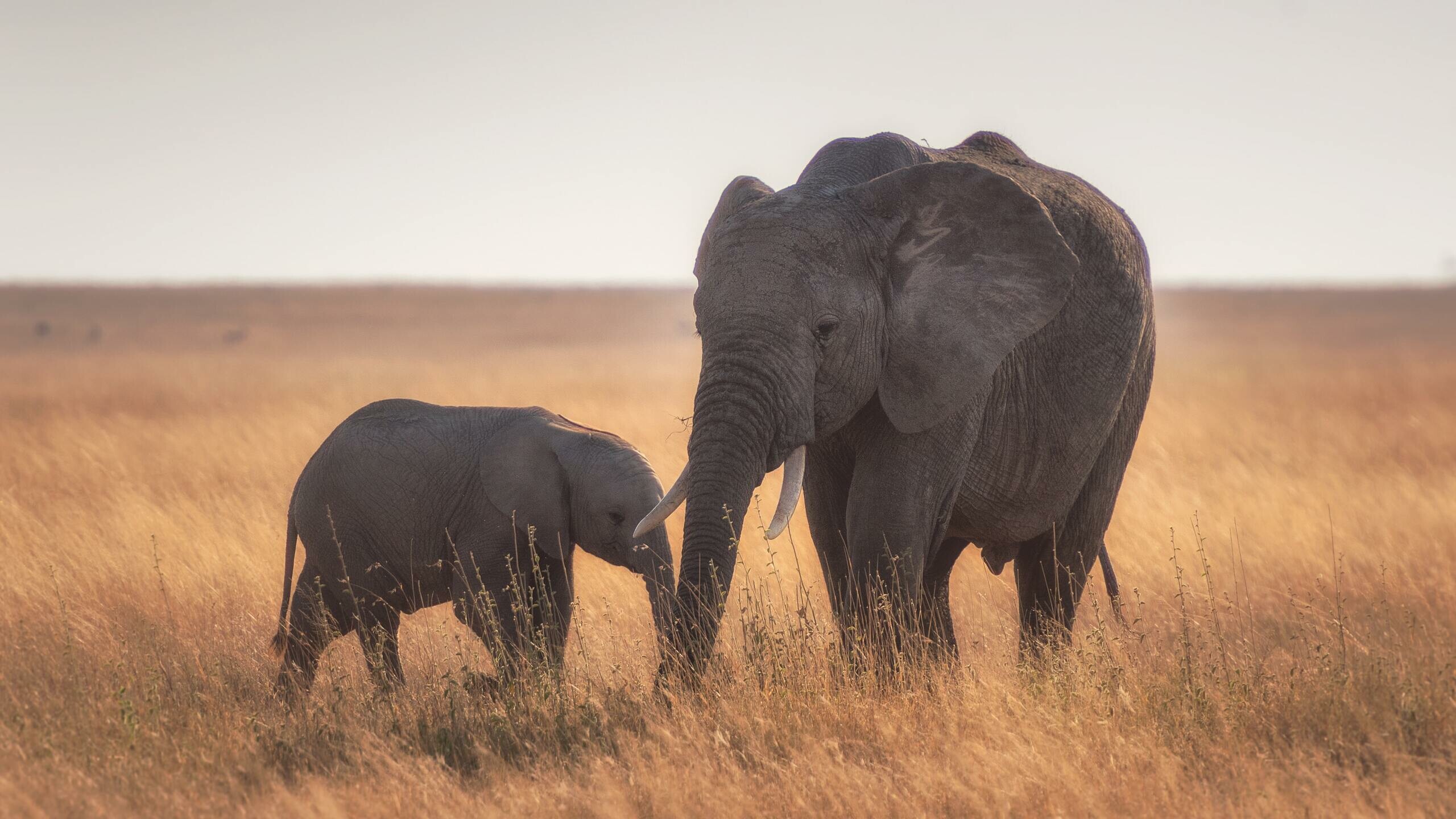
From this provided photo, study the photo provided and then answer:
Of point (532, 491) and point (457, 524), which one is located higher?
point (532, 491)

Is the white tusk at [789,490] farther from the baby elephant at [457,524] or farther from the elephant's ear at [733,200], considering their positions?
the baby elephant at [457,524]

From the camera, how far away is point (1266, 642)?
271 inches

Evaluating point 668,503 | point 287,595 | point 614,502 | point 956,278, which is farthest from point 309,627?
point 956,278

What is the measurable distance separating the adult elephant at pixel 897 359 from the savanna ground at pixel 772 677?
51cm

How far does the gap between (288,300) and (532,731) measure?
85.5m

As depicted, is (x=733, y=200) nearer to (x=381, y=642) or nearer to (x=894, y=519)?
(x=894, y=519)

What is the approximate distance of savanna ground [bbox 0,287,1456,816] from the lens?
4352mm

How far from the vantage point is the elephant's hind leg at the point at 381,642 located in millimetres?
5984

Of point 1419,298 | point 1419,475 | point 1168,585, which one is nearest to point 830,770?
point 1168,585

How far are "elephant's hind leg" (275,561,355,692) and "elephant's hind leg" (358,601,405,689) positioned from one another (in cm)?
11

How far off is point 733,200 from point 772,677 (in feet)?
6.04

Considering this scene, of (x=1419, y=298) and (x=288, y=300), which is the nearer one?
(x=288, y=300)

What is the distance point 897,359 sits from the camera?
4.64 m

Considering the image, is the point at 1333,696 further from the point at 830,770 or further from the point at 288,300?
the point at 288,300
